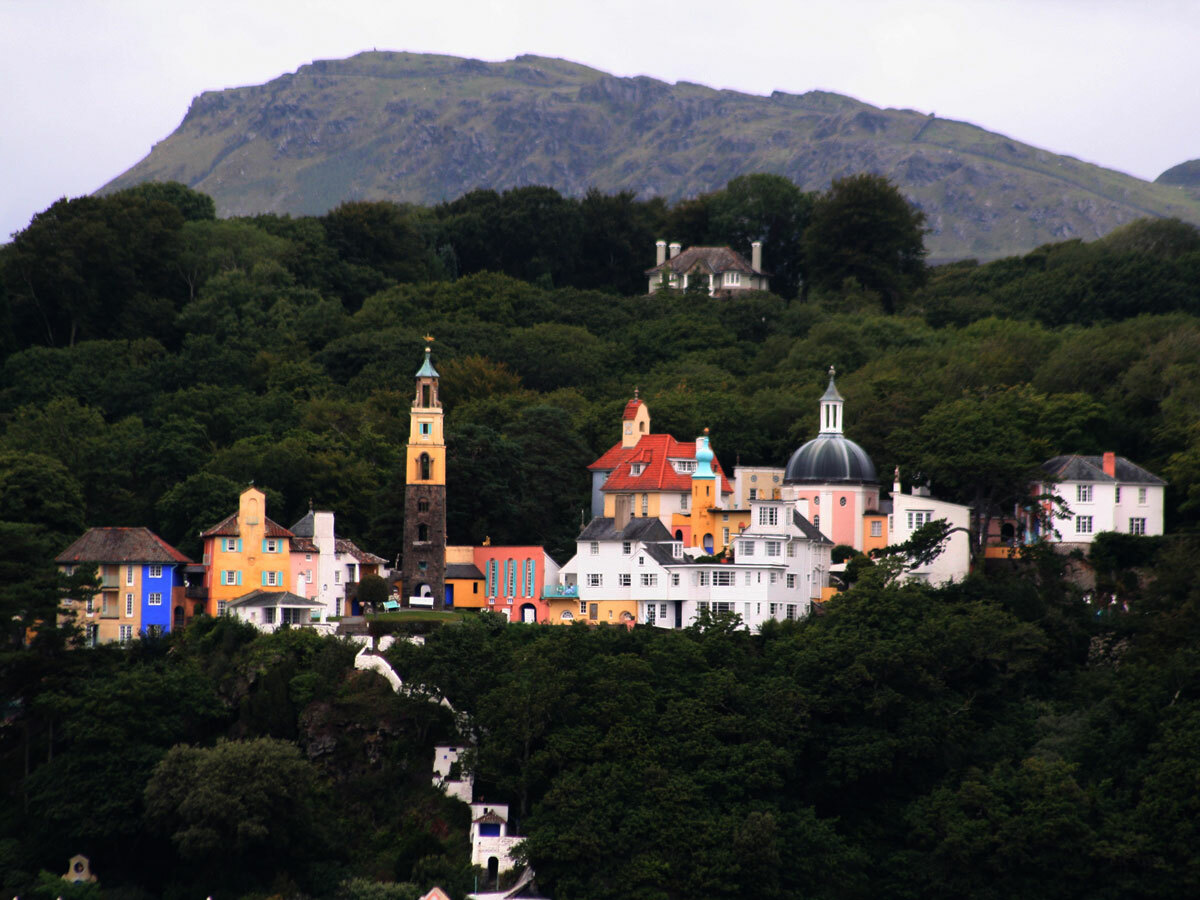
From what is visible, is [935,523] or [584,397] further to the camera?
[584,397]

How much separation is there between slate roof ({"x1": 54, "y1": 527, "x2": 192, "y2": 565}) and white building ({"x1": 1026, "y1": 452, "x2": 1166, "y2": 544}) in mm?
32265

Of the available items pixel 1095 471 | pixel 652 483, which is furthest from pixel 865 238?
pixel 1095 471

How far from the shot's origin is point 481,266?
4461 inches

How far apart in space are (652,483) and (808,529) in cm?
733

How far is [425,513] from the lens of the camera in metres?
71.0

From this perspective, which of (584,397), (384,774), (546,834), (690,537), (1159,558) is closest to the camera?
(546,834)

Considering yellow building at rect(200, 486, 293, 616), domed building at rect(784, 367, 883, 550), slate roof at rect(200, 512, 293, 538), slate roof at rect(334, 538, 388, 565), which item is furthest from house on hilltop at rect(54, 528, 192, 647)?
domed building at rect(784, 367, 883, 550)

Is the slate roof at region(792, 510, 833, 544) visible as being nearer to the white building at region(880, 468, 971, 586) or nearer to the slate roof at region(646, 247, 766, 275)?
the white building at region(880, 468, 971, 586)

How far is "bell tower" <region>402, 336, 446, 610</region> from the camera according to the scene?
70812 millimetres

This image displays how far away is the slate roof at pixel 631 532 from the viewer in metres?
69.9

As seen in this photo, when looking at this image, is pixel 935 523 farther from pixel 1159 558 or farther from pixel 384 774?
pixel 384 774

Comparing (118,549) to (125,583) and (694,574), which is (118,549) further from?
(694,574)

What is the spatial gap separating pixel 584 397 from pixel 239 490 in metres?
21.4

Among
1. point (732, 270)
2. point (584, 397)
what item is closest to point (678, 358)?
point (584, 397)
